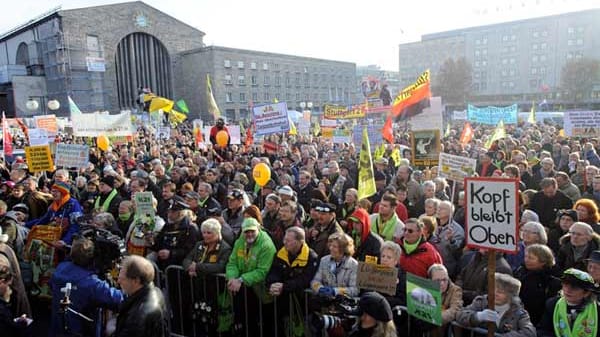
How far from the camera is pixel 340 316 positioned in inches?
154

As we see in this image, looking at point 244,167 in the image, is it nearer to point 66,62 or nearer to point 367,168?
point 367,168

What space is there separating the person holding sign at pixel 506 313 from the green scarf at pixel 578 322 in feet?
0.73

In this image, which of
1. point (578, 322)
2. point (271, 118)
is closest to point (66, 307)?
point (578, 322)

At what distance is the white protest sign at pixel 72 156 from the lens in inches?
412

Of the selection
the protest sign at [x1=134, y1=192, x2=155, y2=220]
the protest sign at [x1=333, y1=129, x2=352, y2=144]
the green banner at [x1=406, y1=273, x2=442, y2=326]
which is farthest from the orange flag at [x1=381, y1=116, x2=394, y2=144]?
the green banner at [x1=406, y1=273, x2=442, y2=326]

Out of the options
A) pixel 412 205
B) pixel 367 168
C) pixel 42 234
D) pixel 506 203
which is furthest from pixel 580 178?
pixel 42 234

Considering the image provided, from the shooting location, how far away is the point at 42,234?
6.67m

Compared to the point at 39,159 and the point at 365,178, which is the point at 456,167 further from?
the point at 39,159

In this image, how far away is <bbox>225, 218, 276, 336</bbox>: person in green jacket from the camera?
17.5 feet

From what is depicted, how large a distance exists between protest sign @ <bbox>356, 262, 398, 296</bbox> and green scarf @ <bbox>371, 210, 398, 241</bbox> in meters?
2.12

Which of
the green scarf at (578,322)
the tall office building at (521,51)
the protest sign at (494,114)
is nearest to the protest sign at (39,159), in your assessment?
the green scarf at (578,322)

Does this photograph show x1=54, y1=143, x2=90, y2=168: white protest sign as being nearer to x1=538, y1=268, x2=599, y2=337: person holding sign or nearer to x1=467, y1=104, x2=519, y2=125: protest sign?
x1=538, y1=268, x2=599, y2=337: person holding sign

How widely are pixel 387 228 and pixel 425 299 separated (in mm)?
2676

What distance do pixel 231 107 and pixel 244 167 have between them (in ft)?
170
